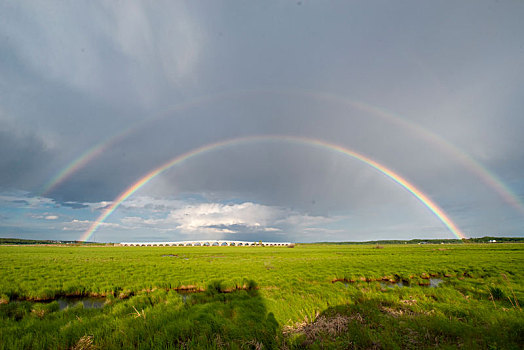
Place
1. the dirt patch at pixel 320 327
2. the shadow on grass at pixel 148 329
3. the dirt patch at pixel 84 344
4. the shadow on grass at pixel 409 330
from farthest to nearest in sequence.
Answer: the dirt patch at pixel 320 327, the shadow on grass at pixel 148 329, the dirt patch at pixel 84 344, the shadow on grass at pixel 409 330

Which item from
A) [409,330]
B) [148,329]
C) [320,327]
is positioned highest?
[409,330]

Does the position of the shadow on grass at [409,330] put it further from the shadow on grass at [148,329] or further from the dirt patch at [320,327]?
the shadow on grass at [148,329]

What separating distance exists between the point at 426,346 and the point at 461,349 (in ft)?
2.50

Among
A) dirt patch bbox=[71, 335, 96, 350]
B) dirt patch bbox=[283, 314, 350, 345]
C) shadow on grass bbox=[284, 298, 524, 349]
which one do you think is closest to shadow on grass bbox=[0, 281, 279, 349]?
dirt patch bbox=[71, 335, 96, 350]

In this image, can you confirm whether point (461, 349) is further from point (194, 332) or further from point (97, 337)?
point (97, 337)

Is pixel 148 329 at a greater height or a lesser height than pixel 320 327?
lesser

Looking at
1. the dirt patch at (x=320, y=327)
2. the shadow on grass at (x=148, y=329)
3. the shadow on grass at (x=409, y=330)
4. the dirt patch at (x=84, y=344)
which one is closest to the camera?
the shadow on grass at (x=409, y=330)

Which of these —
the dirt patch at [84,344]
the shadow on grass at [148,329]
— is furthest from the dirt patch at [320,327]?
the dirt patch at [84,344]

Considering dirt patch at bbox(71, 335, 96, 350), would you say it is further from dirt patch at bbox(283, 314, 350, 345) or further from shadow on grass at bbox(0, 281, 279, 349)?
dirt patch at bbox(283, 314, 350, 345)

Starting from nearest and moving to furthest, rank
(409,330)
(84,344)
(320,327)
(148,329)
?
(84,344)
(409,330)
(320,327)
(148,329)

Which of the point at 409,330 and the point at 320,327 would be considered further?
the point at 320,327

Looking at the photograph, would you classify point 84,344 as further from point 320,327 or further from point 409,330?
point 409,330

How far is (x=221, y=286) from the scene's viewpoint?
58.6 ft

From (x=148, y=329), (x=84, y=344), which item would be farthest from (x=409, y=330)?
(x=84, y=344)
